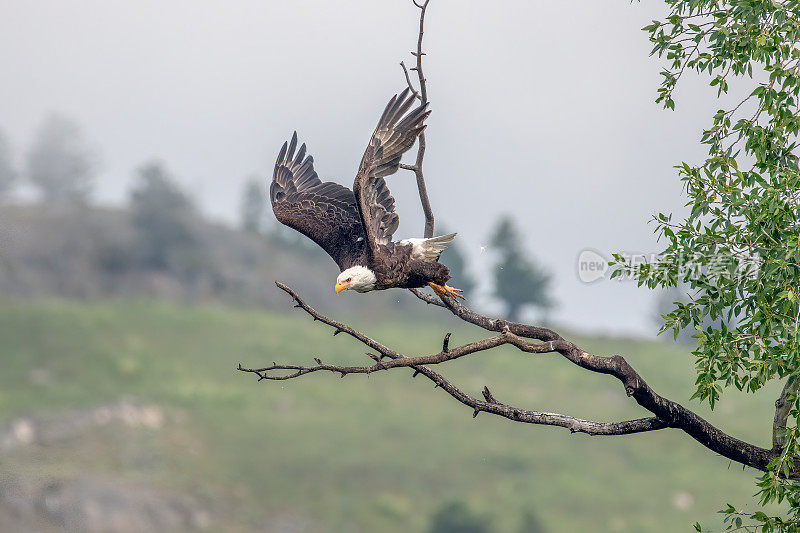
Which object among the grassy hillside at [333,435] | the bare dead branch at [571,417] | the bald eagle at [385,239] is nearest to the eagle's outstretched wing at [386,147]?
the bald eagle at [385,239]

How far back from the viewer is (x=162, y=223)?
295 ft

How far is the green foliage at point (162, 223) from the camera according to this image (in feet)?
292

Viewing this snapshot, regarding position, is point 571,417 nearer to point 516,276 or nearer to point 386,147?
point 386,147

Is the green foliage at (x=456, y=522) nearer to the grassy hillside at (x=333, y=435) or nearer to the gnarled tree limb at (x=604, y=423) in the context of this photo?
the grassy hillside at (x=333, y=435)

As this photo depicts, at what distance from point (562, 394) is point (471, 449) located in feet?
38.4

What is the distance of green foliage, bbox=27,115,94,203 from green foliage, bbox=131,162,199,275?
37861 millimetres

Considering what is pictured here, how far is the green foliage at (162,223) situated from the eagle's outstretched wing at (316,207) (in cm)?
7559

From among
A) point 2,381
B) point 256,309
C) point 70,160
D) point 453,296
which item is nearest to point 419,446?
point 2,381

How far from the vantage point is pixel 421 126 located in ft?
37.1

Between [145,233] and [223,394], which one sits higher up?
[145,233]

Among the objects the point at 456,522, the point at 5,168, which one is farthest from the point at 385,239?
the point at 5,168

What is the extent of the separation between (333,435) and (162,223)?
4245 centimetres

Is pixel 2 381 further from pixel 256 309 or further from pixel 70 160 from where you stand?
pixel 70 160

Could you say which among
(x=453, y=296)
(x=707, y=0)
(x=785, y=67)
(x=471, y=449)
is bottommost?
(x=453, y=296)
